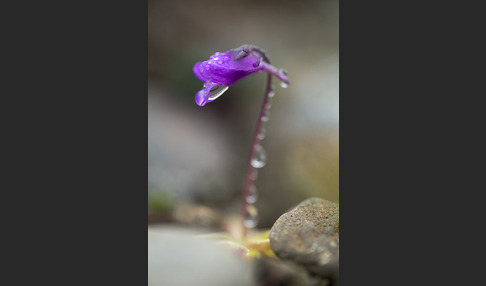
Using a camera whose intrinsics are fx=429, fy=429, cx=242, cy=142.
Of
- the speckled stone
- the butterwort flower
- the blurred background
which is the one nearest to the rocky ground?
the speckled stone

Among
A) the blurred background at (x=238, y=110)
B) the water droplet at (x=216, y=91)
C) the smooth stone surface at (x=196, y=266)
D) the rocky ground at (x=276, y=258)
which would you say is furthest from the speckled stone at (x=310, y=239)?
the water droplet at (x=216, y=91)

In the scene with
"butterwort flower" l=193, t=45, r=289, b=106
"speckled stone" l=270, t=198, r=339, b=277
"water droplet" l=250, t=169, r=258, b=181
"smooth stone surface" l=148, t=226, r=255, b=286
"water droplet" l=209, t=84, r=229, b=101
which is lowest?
"smooth stone surface" l=148, t=226, r=255, b=286

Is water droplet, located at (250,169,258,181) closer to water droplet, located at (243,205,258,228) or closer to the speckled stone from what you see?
water droplet, located at (243,205,258,228)

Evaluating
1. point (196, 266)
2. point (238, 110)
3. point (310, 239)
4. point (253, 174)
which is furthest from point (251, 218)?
point (238, 110)

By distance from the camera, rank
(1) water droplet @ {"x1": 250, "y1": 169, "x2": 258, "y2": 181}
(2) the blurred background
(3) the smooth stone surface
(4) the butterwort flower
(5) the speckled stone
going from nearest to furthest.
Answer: (5) the speckled stone < (3) the smooth stone surface < (4) the butterwort flower < (1) water droplet @ {"x1": 250, "y1": 169, "x2": 258, "y2": 181} < (2) the blurred background

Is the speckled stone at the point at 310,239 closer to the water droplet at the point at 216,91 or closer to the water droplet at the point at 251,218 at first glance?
the water droplet at the point at 216,91

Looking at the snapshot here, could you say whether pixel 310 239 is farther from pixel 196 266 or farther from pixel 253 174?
pixel 253 174
